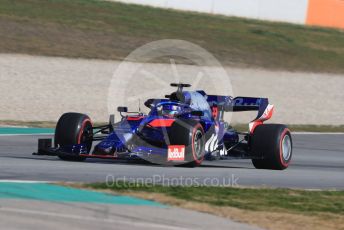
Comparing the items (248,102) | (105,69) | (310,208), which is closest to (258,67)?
(105,69)

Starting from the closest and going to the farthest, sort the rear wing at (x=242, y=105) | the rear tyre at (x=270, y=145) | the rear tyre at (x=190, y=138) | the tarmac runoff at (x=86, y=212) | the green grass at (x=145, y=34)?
the tarmac runoff at (x=86, y=212) → the rear tyre at (x=190, y=138) → the rear tyre at (x=270, y=145) → the rear wing at (x=242, y=105) → the green grass at (x=145, y=34)

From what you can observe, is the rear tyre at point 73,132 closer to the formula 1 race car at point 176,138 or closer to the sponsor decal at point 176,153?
the formula 1 race car at point 176,138

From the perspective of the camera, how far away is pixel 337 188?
43.2 feet

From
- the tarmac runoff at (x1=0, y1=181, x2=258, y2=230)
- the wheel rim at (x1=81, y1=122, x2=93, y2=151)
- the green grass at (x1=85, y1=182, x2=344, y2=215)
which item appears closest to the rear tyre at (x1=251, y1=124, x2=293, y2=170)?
the wheel rim at (x1=81, y1=122, x2=93, y2=151)

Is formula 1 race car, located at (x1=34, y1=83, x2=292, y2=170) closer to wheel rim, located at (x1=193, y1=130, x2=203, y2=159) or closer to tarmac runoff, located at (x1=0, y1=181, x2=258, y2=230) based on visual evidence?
wheel rim, located at (x1=193, y1=130, x2=203, y2=159)

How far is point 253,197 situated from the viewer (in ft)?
36.8

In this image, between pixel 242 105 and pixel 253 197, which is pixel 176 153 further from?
pixel 253 197

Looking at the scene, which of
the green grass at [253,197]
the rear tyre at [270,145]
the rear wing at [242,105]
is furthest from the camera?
the rear wing at [242,105]

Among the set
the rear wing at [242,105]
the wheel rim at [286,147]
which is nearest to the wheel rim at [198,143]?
the rear wing at [242,105]

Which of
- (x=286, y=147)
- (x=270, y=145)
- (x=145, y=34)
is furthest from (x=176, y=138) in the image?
(x=145, y=34)

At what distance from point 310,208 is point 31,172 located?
3918 millimetres

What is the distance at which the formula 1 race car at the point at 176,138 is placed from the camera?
13.9 m

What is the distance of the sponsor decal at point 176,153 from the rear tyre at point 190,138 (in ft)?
0.21

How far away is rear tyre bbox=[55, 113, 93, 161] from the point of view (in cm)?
1430
